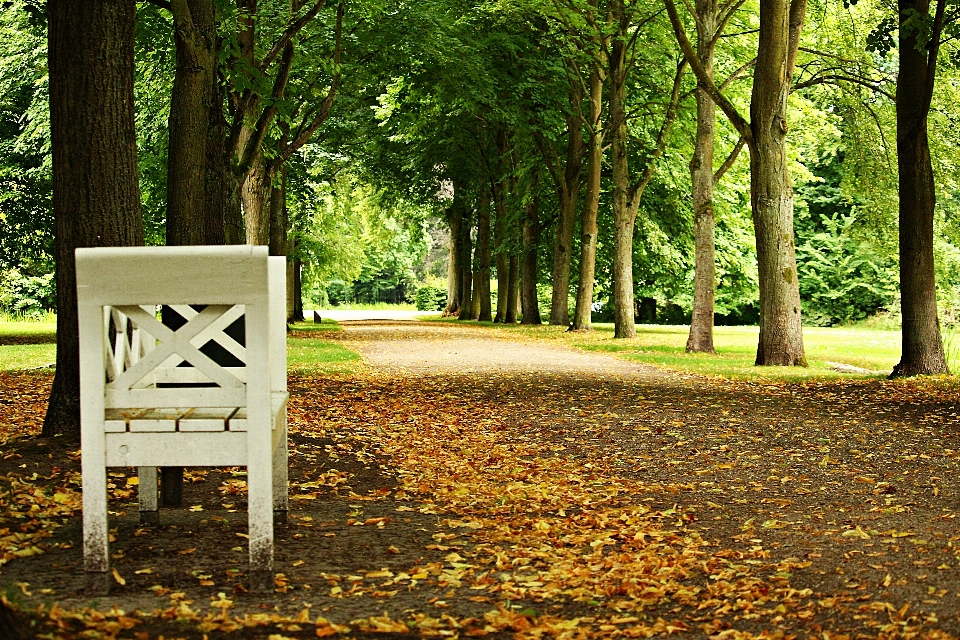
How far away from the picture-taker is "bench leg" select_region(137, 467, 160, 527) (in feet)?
18.5

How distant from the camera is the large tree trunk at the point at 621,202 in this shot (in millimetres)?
27688

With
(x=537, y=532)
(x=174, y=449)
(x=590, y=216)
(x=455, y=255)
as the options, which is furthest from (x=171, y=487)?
(x=455, y=255)

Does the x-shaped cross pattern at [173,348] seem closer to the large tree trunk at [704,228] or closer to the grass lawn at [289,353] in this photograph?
the grass lawn at [289,353]

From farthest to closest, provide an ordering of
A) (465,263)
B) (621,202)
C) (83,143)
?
1. (465,263)
2. (621,202)
3. (83,143)

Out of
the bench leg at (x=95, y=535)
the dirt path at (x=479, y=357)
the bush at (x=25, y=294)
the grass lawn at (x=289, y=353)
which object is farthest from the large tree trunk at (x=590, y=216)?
the bench leg at (x=95, y=535)

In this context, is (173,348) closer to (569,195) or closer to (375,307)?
(569,195)

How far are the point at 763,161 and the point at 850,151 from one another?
23.1 ft

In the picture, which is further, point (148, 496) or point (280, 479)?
point (280, 479)

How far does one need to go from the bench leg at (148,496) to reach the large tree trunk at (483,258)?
35865 mm

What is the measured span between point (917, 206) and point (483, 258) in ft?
94.1

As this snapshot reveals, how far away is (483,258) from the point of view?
42875 mm

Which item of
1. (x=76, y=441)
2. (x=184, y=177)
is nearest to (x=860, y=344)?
(x=184, y=177)

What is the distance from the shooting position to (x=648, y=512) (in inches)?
259

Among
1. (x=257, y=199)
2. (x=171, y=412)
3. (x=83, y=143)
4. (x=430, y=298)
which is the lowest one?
(x=171, y=412)
